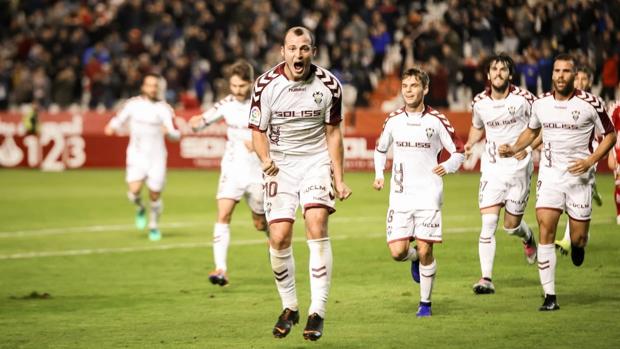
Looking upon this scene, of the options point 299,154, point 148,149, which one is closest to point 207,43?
point 148,149

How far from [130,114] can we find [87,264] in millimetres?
3719

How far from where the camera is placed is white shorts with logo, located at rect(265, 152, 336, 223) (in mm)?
9734

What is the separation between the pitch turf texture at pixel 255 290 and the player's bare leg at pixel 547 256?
233 mm

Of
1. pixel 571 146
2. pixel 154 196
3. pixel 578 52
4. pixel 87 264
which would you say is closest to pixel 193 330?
pixel 571 146

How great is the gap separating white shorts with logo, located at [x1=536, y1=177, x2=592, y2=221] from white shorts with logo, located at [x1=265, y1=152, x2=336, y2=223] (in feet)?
9.03

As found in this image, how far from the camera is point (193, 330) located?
10609mm

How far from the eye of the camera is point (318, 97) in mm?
9672

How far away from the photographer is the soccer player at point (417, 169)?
1116 cm

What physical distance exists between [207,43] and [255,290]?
75.1ft

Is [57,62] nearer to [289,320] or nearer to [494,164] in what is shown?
[494,164]

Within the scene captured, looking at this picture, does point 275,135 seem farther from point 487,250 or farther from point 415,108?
point 487,250

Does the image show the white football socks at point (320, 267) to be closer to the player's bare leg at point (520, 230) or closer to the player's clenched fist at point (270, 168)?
the player's clenched fist at point (270, 168)

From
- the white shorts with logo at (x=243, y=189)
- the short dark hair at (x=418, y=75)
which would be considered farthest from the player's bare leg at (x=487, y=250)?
the white shorts with logo at (x=243, y=189)

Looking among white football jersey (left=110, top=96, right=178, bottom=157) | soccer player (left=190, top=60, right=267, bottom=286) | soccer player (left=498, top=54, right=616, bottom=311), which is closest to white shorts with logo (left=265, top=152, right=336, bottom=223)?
soccer player (left=498, top=54, right=616, bottom=311)
